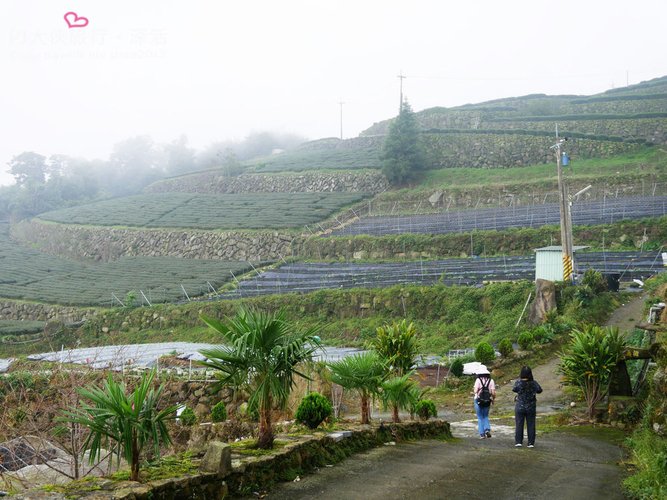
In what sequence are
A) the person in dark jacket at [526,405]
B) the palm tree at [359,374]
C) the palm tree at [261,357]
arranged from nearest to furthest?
the palm tree at [261,357], the palm tree at [359,374], the person in dark jacket at [526,405]

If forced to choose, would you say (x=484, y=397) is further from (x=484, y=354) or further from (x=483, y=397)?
(x=484, y=354)

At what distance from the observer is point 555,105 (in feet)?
266

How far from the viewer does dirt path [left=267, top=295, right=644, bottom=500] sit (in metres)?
7.71

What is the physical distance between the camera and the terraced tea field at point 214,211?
57.2m

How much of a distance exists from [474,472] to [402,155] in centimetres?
5579

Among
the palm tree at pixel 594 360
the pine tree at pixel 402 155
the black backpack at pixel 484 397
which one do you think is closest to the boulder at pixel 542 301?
the palm tree at pixel 594 360

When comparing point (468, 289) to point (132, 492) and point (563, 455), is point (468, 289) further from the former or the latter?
point (132, 492)

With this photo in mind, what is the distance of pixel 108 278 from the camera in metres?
52.1

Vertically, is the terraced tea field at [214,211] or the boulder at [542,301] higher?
the terraced tea field at [214,211]

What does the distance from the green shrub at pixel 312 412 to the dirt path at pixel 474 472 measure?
81 centimetres

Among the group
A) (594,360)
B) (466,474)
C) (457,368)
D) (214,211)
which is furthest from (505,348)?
(214,211)

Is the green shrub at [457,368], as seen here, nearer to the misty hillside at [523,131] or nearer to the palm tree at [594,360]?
the palm tree at [594,360]

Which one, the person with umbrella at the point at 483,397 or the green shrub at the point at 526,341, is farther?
the green shrub at the point at 526,341

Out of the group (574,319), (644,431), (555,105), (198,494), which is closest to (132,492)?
(198,494)
